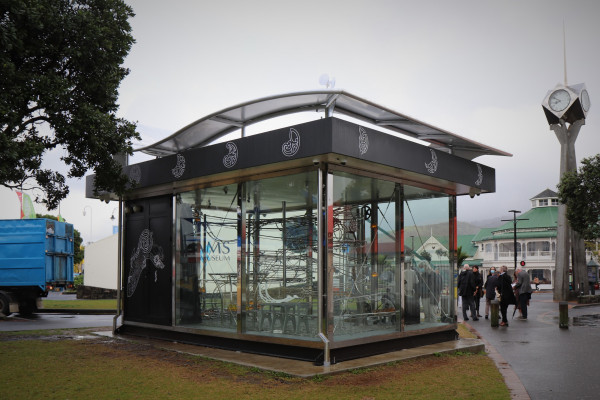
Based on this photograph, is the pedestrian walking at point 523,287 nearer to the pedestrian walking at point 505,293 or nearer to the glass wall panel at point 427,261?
the pedestrian walking at point 505,293

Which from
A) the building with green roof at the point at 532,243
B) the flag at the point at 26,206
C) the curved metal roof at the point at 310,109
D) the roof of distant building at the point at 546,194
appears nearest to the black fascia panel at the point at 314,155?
the curved metal roof at the point at 310,109

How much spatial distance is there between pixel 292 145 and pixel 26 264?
1445 cm

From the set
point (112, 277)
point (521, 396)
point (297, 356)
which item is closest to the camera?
point (521, 396)

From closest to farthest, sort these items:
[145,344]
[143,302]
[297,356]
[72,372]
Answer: [72,372]
[297,356]
[145,344]
[143,302]

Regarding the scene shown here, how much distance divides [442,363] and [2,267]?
1599 cm

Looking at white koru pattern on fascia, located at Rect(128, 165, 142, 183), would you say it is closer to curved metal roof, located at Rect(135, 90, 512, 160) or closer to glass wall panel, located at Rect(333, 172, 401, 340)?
curved metal roof, located at Rect(135, 90, 512, 160)

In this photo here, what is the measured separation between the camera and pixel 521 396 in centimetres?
683

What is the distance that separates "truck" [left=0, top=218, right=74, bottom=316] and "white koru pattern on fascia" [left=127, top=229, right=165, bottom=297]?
8.28m

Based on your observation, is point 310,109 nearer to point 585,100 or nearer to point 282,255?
point 282,255

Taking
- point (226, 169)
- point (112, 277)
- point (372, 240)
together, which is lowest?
point (112, 277)

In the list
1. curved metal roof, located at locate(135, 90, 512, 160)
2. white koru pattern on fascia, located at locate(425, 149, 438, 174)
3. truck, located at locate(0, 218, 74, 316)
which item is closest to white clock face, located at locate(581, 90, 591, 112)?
curved metal roof, located at locate(135, 90, 512, 160)

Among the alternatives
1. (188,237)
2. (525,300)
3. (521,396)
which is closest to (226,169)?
(188,237)

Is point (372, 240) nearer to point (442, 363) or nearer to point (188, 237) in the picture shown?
point (442, 363)

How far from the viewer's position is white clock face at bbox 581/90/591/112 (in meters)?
Answer: 32.7
